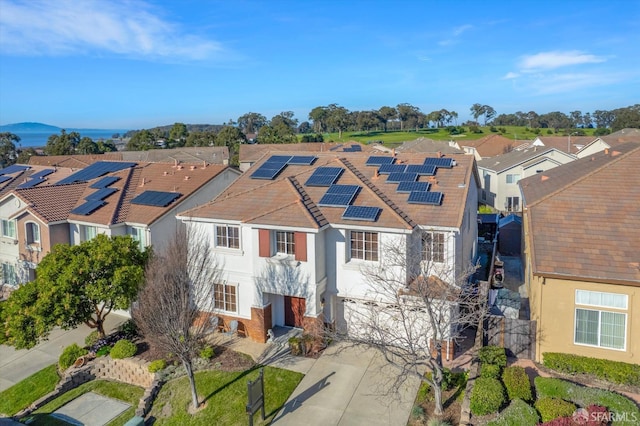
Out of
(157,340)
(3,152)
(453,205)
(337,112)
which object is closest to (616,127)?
(337,112)

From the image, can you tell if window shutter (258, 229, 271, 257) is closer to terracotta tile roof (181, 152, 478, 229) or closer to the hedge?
terracotta tile roof (181, 152, 478, 229)

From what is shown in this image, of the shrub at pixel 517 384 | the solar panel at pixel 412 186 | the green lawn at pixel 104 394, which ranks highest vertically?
the solar panel at pixel 412 186

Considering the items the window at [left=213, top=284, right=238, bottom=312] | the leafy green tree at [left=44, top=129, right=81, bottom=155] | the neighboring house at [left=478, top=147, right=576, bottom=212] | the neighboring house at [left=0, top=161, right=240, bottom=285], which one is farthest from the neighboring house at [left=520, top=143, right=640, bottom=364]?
the leafy green tree at [left=44, top=129, right=81, bottom=155]

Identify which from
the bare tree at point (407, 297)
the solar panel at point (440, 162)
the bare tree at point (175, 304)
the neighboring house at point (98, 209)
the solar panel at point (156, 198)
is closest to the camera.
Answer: the bare tree at point (175, 304)

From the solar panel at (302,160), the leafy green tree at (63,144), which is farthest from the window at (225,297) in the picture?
the leafy green tree at (63,144)

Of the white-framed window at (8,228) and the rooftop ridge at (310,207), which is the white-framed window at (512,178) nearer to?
the rooftop ridge at (310,207)

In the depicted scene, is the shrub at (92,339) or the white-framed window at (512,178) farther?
the white-framed window at (512,178)

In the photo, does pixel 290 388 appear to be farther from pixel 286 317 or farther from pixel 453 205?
pixel 453 205
